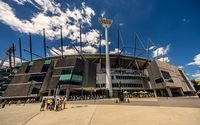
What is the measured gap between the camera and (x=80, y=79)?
5538cm

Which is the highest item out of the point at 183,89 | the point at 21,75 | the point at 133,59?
the point at 133,59

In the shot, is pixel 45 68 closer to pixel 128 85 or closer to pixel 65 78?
pixel 65 78

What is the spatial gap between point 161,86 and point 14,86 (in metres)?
62.5

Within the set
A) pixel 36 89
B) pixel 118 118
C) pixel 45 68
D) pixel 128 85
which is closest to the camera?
pixel 118 118

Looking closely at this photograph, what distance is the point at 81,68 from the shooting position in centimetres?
5791

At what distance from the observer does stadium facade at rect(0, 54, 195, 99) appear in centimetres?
5342

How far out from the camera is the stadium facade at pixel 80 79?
53.4m

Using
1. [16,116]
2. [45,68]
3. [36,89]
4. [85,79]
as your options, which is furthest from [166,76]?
[16,116]

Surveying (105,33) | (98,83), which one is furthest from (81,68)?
(105,33)

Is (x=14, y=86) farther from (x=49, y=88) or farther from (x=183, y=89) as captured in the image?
(x=183, y=89)

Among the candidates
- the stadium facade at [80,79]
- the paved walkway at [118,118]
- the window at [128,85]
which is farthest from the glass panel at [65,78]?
the paved walkway at [118,118]

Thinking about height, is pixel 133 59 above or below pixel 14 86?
above

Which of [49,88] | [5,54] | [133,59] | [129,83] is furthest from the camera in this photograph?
[5,54]

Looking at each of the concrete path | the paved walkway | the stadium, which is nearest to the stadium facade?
the stadium
